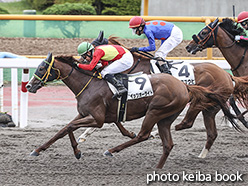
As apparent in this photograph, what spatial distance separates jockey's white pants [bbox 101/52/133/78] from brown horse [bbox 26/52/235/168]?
0.15 meters

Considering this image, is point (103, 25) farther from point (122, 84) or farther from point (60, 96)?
point (122, 84)

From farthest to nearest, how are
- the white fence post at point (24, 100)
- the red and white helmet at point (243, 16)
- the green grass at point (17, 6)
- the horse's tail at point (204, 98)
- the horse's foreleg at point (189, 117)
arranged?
the green grass at point (17, 6), the white fence post at point (24, 100), the red and white helmet at point (243, 16), the horse's foreleg at point (189, 117), the horse's tail at point (204, 98)

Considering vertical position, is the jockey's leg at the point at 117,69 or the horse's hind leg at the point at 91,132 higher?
the jockey's leg at the point at 117,69

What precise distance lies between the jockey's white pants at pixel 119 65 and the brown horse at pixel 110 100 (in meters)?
0.15

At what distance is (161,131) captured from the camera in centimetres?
513

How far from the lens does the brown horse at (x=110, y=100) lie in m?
5.02

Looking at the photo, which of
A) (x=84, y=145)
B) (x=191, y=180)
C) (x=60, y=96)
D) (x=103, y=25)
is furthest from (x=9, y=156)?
(x=103, y=25)

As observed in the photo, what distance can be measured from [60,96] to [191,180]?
602cm

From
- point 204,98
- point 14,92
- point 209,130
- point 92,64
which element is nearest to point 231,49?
point 209,130

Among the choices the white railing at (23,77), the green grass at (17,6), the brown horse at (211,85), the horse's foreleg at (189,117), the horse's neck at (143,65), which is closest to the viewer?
the brown horse at (211,85)

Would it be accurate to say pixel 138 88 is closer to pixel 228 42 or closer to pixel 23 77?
pixel 228 42

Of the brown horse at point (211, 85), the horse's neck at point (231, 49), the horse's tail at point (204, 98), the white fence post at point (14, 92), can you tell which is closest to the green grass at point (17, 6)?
the white fence post at point (14, 92)

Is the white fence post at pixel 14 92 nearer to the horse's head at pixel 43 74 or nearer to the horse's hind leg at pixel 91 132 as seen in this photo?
the horse's hind leg at pixel 91 132

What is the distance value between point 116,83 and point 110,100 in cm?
21
